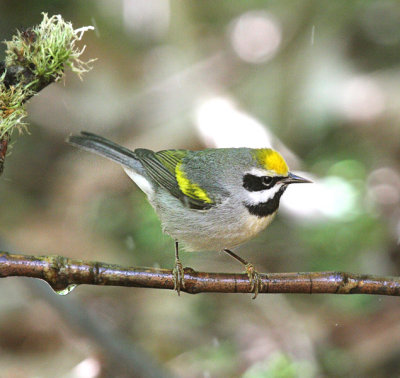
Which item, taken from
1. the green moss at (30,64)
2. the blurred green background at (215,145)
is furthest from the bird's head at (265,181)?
the blurred green background at (215,145)

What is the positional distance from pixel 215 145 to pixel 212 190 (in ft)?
8.45

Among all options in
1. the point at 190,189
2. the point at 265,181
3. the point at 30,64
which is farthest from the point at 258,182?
the point at 30,64

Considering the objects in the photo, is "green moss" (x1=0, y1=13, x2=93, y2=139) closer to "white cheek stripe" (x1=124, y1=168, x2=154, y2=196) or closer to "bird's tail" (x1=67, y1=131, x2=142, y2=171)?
"bird's tail" (x1=67, y1=131, x2=142, y2=171)

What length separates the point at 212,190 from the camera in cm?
393

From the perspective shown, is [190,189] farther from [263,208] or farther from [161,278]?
[161,278]

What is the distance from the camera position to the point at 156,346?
5.73 metres

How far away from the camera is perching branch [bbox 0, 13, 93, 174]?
2.55m

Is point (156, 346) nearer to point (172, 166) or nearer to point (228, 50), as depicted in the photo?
point (172, 166)

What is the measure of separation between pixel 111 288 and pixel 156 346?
993mm

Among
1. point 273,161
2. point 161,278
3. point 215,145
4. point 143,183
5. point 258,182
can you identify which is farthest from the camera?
point 215,145

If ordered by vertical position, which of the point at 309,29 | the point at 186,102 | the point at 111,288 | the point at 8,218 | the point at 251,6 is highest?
the point at 251,6

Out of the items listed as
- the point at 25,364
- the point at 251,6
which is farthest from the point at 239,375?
the point at 251,6

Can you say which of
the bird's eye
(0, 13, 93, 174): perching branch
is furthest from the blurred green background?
(0, 13, 93, 174): perching branch

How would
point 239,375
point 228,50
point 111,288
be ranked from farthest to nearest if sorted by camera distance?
point 228,50, point 111,288, point 239,375
